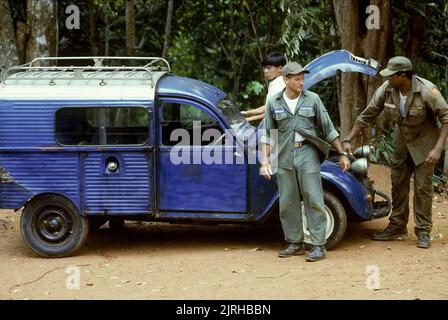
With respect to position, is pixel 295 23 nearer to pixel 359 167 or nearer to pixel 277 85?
pixel 277 85

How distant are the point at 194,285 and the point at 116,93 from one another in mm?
2279

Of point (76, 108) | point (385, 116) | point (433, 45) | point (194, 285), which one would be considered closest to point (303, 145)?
point (194, 285)

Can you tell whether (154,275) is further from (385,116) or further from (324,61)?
(385,116)

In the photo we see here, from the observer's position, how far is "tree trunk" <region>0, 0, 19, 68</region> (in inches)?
413

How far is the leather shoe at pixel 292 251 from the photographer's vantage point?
7438 millimetres

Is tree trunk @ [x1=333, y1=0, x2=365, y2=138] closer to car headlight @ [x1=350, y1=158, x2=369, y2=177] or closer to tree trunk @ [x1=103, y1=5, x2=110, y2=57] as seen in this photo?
car headlight @ [x1=350, y1=158, x2=369, y2=177]

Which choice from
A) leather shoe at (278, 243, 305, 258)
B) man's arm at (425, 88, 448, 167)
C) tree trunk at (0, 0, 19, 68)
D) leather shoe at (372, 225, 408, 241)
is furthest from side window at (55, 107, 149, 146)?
tree trunk at (0, 0, 19, 68)

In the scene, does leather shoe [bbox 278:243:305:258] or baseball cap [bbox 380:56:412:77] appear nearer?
baseball cap [bbox 380:56:412:77]

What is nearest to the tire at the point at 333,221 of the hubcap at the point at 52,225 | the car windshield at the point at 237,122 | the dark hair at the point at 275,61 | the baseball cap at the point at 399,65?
the car windshield at the point at 237,122

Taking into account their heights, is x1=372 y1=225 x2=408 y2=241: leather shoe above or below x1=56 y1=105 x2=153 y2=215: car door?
below

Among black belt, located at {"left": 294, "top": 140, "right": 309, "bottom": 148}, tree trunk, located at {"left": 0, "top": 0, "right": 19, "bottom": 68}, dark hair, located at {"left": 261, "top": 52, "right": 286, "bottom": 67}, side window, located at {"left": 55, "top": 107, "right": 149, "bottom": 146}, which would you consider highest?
tree trunk, located at {"left": 0, "top": 0, "right": 19, "bottom": 68}

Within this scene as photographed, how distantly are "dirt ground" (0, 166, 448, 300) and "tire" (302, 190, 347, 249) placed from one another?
0.16 metres

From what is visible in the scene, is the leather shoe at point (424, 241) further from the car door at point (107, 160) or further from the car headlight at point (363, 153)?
the car door at point (107, 160)

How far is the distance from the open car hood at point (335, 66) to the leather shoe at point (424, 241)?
5.97ft
